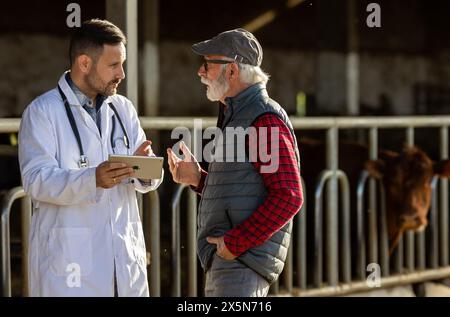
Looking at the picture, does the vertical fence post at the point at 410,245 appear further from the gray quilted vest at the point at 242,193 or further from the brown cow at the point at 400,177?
the gray quilted vest at the point at 242,193

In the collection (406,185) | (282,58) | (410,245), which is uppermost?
(282,58)

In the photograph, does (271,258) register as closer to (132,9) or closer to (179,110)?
(132,9)

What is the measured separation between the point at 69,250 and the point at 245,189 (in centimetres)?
61

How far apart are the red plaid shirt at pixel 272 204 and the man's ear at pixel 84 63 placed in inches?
23.5

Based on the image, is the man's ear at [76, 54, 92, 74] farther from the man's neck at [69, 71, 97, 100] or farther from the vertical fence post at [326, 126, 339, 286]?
the vertical fence post at [326, 126, 339, 286]

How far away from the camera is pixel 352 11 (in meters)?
10.4

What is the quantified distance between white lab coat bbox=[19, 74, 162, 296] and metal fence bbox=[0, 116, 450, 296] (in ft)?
3.71

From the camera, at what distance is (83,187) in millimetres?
3586

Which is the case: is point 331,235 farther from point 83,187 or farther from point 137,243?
point 83,187

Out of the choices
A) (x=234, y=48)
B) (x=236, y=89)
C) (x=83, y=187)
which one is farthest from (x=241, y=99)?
(x=83, y=187)

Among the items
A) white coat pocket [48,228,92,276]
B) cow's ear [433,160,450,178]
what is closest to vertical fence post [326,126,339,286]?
cow's ear [433,160,450,178]

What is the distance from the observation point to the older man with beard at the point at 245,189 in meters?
3.63

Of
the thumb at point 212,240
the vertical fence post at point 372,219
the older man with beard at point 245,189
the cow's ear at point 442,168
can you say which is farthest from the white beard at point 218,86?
the cow's ear at point 442,168

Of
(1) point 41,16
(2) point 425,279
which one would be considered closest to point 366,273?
(2) point 425,279
